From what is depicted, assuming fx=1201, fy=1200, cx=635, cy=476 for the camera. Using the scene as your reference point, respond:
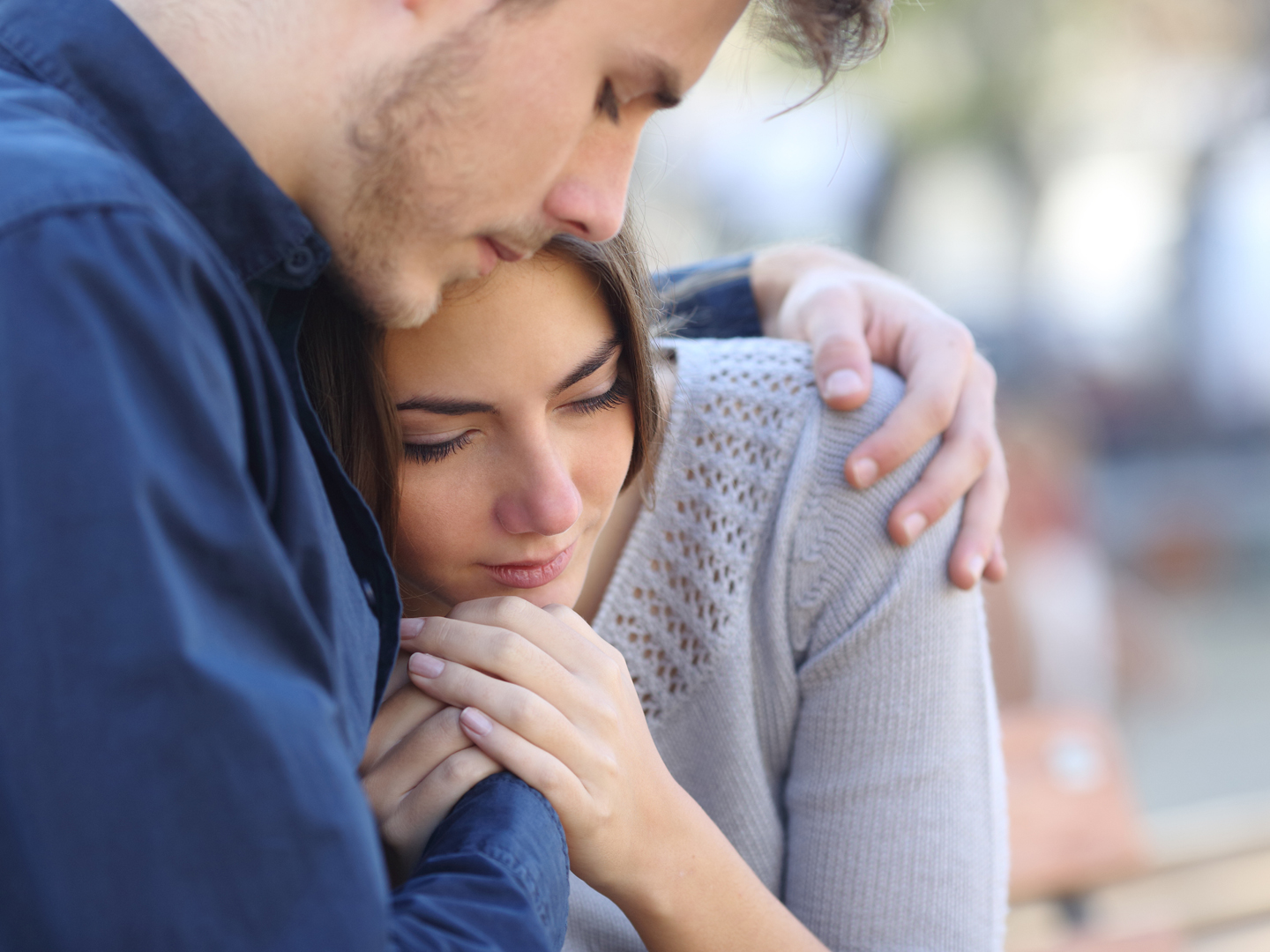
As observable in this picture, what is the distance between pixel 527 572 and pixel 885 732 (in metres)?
0.63

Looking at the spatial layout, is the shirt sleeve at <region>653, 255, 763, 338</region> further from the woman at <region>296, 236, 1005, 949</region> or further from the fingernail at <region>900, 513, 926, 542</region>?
the fingernail at <region>900, 513, 926, 542</region>

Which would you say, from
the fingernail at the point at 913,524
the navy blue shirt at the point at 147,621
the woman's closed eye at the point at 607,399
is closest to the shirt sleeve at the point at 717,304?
the woman's closed eye at the point at 607,399

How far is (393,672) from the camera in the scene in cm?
153

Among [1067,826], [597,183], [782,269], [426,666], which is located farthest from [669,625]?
[1067,826]

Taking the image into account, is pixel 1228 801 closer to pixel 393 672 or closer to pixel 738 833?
pixel 738 833

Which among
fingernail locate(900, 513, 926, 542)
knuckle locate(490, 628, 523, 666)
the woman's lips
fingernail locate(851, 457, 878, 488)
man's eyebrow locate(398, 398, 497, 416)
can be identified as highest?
man's eyebrow locate(398, 398, 497, 416)

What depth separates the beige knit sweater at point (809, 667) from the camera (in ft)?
6.18

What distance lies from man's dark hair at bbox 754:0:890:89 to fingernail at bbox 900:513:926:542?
2.21ft

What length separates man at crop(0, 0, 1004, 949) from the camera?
822 millimetres

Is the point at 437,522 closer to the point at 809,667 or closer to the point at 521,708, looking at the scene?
the point at 521,708

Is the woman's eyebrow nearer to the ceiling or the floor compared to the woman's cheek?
nearer to the ceiling

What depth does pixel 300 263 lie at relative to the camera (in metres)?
1.19

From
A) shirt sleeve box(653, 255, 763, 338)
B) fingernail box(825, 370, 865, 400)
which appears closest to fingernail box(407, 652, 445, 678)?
fingernail box(825, 370, 865, 400)

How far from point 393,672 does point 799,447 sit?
0.83 meters
